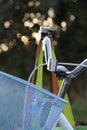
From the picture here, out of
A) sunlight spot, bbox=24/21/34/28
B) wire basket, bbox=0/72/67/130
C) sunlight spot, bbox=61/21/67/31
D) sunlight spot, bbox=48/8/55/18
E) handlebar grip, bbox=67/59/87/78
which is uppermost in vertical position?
sunlight spot, bbox=48/8/55/18

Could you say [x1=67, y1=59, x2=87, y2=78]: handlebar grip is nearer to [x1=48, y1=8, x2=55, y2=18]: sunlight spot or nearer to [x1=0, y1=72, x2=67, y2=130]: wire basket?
[x1=0, y1=72, x2=67, y2=130]: wire basket

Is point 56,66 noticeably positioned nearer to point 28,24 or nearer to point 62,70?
point 62,70

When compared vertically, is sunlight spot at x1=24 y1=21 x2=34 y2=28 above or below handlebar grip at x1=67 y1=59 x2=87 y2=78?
above

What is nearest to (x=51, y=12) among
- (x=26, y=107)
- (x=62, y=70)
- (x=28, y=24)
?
(x=28, y=24)

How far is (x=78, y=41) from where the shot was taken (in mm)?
9648

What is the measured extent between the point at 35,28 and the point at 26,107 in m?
6.11

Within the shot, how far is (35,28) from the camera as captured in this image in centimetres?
779

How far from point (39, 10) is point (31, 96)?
700cm

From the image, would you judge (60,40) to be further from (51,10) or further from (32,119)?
(32,119)

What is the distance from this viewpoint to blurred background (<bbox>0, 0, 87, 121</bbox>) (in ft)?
26.1

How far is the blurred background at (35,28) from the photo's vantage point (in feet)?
26.1

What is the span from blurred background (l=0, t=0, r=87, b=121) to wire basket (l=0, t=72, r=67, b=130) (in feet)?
17.9

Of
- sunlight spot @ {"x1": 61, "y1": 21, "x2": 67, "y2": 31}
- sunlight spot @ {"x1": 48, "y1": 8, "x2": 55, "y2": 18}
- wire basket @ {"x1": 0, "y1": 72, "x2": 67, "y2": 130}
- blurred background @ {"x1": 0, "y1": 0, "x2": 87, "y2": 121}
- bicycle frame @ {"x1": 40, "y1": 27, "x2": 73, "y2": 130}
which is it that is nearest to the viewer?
wire basket @ {"x1": 0, "y1": 72, "x2": 67, "y2": 130}

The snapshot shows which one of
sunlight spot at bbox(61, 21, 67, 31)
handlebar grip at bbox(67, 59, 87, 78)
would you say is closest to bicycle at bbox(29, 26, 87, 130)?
handlebar grip at bbox(67, 59, 87, 78)
